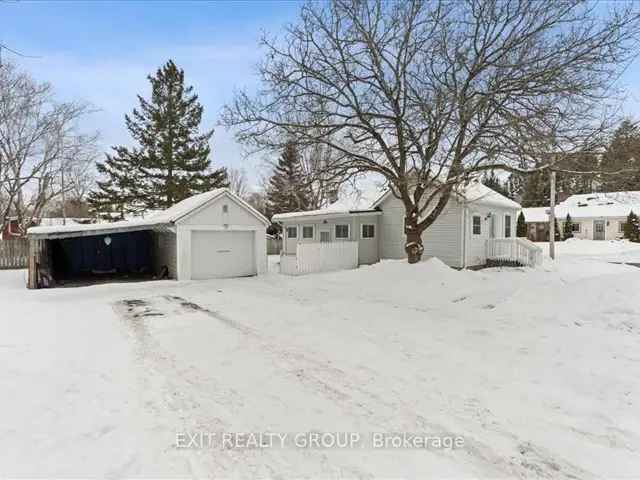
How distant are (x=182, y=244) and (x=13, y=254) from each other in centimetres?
1155

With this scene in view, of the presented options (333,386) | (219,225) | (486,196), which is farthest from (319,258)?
(333,386)

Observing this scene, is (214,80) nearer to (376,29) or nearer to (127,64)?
(127,64)

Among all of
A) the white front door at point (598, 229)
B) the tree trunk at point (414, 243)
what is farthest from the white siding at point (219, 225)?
the white front door at point (598, 229)

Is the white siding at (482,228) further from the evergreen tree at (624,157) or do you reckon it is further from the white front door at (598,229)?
the white front door at (598,229)

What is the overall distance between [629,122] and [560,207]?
1429 inches

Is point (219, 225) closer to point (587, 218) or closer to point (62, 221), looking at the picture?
point (62, 221)

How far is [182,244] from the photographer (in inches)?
533

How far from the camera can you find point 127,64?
1159cm

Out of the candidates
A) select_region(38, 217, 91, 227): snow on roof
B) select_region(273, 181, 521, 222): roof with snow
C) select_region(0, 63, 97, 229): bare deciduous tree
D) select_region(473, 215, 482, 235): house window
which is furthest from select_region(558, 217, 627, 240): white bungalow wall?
select_region(38, 217, 91, 227): snow on roof

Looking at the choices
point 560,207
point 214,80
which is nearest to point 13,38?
point 214,80

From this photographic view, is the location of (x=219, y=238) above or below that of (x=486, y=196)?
below

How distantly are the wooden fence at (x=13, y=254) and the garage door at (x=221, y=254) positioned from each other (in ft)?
35.6

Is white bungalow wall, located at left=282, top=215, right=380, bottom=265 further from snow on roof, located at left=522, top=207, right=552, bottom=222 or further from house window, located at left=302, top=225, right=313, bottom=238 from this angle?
snow on roof, located at left=522, top=207, right=552, bottom=222

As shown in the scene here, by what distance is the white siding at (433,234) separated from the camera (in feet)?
52.1
